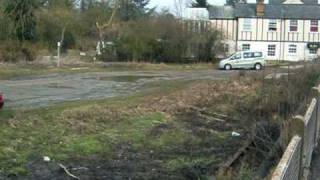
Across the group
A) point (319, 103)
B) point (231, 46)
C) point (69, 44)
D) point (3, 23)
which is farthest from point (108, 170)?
point (231, 46)

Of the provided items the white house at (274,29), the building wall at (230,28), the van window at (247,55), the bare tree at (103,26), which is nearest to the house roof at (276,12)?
the white house at (274,29)

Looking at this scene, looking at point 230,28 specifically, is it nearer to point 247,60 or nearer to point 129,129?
point 247,60

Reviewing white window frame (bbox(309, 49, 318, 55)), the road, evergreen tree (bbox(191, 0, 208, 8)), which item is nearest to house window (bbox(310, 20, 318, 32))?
white window frame (bbox(309, 49, 318, 55))

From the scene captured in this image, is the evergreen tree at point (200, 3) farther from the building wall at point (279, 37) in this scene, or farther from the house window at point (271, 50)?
the house window at point (271, 50)

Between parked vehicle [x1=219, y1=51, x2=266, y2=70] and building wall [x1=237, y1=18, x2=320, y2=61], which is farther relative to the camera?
building wall [x1=237, y1=18, x2=320, y2=61]

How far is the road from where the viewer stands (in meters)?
23.8

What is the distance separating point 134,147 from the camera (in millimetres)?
16656

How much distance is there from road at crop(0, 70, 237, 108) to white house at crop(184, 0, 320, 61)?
31255mm

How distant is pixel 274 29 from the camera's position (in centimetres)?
6894

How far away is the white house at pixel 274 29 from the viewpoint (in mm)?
68000

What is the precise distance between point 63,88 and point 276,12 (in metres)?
45.4

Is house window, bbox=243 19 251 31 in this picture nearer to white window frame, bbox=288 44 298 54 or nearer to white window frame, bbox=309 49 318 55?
white window frame, bbox=288 44 298 54

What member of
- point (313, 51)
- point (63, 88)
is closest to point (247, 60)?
point (313, 51)

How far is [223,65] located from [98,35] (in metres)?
13.6
